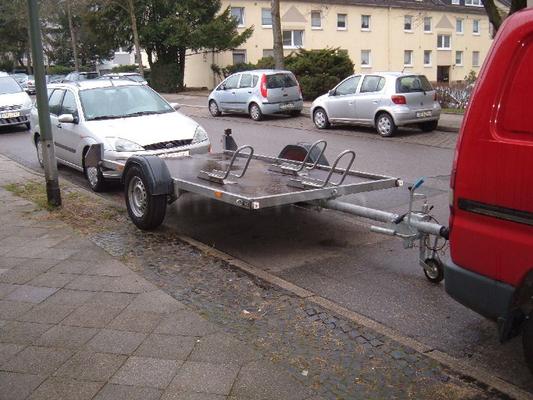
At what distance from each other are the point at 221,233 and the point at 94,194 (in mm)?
3156

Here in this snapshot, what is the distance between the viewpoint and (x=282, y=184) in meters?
6.33

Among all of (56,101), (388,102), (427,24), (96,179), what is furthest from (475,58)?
(96,179)

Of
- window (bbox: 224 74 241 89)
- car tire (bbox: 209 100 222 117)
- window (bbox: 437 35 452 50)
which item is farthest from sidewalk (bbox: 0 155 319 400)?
window (bbox: 437 35 452 50)

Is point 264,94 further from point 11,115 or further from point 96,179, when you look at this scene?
point 96,179

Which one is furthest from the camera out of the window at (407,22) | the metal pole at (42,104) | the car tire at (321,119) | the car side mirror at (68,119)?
the window at (407,22)

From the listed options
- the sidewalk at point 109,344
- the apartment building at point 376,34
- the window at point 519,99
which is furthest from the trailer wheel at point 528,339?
the apartment building at point 376,34

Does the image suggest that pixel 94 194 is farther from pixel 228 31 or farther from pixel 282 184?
pixel 228 31

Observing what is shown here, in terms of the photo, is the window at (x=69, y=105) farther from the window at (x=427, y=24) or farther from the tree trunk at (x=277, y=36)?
the window at (x=427, y=24)

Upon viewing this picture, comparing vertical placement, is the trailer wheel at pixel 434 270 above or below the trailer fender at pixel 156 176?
below

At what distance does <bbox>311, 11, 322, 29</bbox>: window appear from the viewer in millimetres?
45906

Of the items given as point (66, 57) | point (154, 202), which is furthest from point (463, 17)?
point (154, 202)

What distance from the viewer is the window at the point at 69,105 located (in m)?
9.92

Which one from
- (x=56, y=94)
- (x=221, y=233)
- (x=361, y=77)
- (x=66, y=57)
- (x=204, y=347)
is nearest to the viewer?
(x=204, y=347)

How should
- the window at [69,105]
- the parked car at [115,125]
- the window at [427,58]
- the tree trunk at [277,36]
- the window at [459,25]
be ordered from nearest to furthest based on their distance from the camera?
the parked car at [115,125] < the window at [69,105] < the tree trunk at [277,36] < the window at [427,58] < the window at [459,25]
